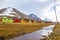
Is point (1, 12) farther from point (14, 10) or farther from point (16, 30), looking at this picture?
point (16, 30)

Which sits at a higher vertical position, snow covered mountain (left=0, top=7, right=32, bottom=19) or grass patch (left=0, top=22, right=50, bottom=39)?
snow covered mountain (left=0, top=7, right=32, bottom=19)

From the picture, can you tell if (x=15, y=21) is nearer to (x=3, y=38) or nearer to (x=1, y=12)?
(x=1, y=12)

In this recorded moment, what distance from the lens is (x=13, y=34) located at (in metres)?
5.38

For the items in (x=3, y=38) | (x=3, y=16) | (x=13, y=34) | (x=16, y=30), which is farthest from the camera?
(x=16, y=30)

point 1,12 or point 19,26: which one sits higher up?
A: point 1,12

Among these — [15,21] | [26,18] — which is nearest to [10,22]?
[15,21]

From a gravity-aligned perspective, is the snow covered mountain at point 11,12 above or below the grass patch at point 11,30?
above

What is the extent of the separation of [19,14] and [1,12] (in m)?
0.43

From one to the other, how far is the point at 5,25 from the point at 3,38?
0.78m

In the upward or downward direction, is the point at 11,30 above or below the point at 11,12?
below

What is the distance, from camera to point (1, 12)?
5148 mm

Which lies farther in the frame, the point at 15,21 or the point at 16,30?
the point at 16,30

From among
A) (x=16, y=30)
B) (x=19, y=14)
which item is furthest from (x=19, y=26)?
(x=19, y=14)

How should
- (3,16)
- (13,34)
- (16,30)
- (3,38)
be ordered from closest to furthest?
(3,38), (3,16), (13,34), (16,30)
